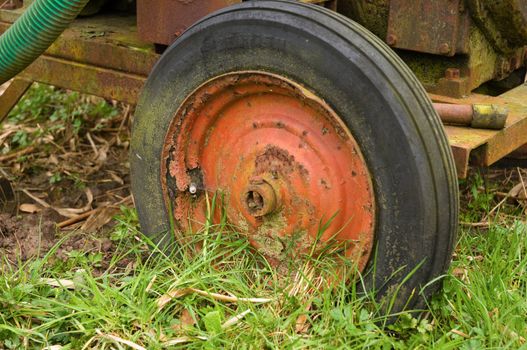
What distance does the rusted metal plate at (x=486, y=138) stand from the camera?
274cm

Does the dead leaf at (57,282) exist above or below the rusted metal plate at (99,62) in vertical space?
below

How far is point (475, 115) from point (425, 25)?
0.50 m

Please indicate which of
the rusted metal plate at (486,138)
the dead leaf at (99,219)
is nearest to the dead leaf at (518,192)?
the rusted metal plate at (486,138)

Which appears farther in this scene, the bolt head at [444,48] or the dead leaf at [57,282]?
the bolt head at [444,48]

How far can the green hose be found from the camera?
9.97 feet

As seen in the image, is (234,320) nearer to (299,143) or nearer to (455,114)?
(299,143)

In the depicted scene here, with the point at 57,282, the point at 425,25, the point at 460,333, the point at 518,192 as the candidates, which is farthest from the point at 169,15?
the point at 518,192

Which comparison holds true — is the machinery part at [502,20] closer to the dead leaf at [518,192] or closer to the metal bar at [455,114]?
the metal bar at [455,114]

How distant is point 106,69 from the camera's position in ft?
11.6

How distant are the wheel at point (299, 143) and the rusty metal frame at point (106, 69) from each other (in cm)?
45

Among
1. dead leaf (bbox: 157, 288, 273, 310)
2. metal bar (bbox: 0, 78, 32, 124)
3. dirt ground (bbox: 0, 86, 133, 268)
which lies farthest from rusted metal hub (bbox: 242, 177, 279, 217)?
metal bar (bbox: 0, 78, 32, 124)

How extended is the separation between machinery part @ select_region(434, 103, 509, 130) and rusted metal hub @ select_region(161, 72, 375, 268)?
0.42 metres

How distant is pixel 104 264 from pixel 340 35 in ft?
4.21

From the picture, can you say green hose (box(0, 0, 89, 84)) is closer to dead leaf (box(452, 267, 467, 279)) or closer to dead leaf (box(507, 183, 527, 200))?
dead leaf (box(452, 267, 467, 279))
